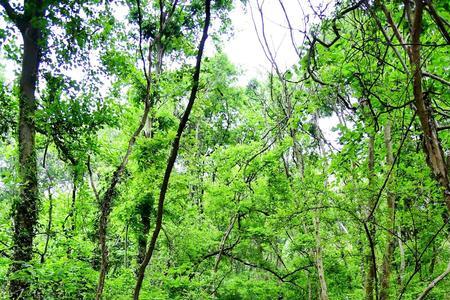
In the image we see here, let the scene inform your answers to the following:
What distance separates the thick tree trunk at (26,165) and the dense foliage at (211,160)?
0.03 metres

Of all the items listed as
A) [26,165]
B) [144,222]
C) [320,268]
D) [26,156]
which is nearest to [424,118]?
[26,165]

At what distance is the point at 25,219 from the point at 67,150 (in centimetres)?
126

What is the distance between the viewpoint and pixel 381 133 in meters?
7.18

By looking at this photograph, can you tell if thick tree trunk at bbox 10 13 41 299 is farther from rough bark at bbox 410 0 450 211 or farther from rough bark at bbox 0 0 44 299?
rough bark at bbox 410 0 450 211

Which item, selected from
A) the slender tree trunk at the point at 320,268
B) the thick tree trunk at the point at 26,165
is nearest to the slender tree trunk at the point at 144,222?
the thick tree trunk at the point at 26,165

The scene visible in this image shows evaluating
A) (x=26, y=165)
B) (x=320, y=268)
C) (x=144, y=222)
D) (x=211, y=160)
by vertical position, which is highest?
(x=211, y=160)

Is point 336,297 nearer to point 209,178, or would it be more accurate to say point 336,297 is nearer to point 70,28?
point 209,178

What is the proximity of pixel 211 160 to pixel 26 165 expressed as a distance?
21.8 ft

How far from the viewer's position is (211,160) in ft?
39.1

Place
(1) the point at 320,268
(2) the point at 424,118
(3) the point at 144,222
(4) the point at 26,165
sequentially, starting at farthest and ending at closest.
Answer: (3) the point at 144,222 → (1) the point at 320,268 → (4) the point at 26,165 → (2) the point at 424,118

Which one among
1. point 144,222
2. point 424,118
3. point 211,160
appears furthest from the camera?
point 211,160

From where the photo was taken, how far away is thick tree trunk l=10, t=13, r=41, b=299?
18.0 feet

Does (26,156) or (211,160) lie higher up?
(211,160)

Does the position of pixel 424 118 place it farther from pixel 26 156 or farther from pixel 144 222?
pixel 144 222
